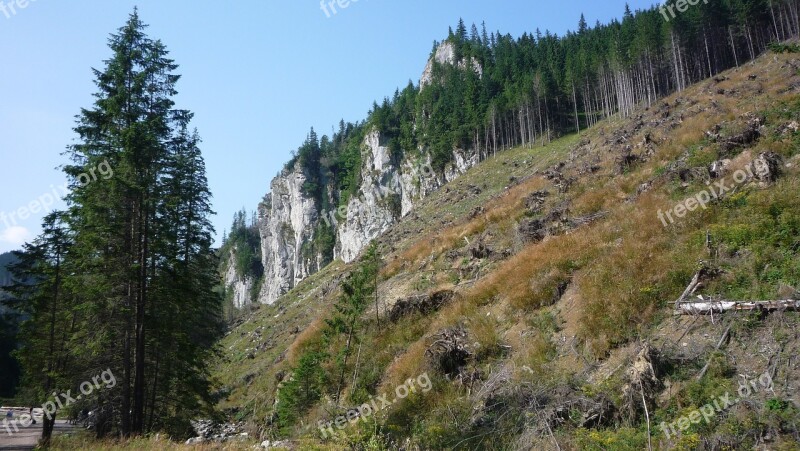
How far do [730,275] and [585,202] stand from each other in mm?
9819

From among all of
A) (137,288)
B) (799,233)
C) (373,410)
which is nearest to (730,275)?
(799,233)

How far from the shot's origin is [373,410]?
40.9ft

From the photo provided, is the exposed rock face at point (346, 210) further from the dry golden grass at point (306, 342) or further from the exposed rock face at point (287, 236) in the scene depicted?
the dry golden grass at point (306, 342)

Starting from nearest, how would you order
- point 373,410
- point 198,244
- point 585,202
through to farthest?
point 373,410 → point 585,202 → point 198,244

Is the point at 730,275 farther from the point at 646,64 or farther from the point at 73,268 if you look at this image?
the point at 646,64

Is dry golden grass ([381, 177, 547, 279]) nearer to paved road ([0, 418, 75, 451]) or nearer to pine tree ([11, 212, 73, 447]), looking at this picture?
pine tree ([11, 212, 73, 447])

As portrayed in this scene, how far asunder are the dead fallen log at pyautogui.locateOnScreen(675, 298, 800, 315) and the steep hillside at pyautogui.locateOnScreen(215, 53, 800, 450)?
0.15 m

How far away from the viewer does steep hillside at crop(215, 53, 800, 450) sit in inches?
308

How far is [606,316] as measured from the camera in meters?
10.5
